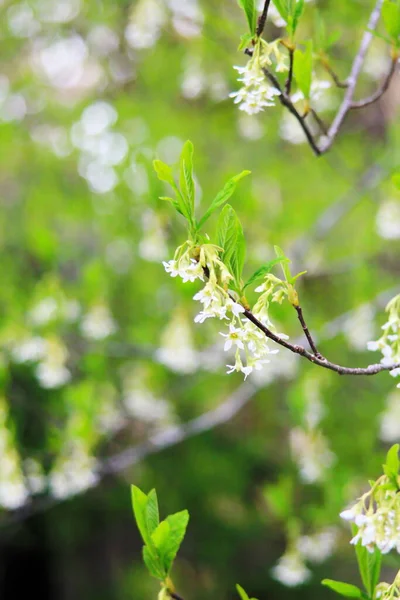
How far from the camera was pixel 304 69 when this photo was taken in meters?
1.42

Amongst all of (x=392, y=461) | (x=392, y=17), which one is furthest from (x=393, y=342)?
(x=392, y=17)

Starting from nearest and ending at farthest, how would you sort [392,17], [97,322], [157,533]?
[157,533]
[392,17]
[97,322]

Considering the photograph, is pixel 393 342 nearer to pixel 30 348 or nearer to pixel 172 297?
pixel 30 348

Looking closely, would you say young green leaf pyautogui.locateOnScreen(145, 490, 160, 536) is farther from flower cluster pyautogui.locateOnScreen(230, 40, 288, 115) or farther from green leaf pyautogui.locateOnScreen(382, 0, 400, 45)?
green leaf pyautogui.locateOnScreen(382, 0, 400, 45)

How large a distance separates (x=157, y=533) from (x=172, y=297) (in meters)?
2.98

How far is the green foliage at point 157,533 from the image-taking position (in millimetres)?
1187

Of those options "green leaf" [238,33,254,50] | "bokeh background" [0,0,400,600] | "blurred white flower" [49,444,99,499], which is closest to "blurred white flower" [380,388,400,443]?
"bokeh background" [0,0,400,600]

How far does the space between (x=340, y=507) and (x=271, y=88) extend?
218cm

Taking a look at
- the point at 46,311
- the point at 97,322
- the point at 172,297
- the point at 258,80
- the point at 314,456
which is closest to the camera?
the point at 258,80

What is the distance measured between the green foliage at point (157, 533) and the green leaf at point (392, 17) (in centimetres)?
116

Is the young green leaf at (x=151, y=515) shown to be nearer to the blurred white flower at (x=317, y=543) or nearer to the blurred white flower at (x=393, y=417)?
the blurred white flower at (x=317, y=543)

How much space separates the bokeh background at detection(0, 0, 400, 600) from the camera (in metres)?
3.23

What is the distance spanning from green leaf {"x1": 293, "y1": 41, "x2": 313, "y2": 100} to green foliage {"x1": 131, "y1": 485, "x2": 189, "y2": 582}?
977 millimetres

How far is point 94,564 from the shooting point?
704cm
